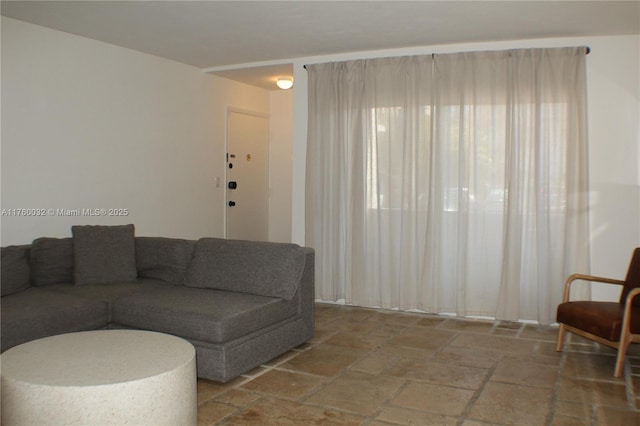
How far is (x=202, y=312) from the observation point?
3.37 metres

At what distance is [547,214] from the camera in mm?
4797

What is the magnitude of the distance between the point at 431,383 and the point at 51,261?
2.93m

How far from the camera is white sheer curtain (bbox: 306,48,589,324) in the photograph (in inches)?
189

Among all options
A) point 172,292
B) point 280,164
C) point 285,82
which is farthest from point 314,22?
point 280,164

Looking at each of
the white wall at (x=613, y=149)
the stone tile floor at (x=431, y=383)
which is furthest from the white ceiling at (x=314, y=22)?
the stone tile floor at (x=431, y=383)

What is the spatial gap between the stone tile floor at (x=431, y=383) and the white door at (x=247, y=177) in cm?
285

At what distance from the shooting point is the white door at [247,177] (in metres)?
6.92

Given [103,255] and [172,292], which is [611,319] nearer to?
[172,292]

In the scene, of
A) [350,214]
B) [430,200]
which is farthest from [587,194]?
[350,214]

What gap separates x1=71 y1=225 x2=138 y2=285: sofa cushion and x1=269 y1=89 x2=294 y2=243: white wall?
3.36 metres

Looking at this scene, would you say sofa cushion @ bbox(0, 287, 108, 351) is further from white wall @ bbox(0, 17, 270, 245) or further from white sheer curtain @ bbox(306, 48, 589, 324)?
white sheer curtain @ bbox(306, 48, 589, 324)

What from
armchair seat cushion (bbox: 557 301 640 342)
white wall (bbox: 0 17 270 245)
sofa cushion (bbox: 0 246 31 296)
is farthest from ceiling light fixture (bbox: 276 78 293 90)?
armchair seat cushion (bbox: 557 301 640 342)

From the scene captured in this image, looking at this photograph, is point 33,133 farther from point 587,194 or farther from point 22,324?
point 587,194

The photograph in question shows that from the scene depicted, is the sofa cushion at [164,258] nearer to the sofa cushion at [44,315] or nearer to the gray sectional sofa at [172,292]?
the gray sectional sofa at [172,292]
